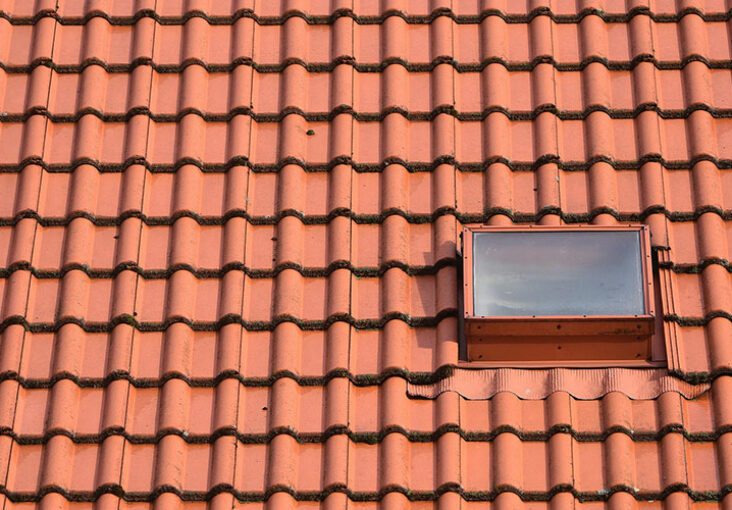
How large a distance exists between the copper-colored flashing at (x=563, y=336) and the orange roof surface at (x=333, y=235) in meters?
0.13

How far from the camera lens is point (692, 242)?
381 inches

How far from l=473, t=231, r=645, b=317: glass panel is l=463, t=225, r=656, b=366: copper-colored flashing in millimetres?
48

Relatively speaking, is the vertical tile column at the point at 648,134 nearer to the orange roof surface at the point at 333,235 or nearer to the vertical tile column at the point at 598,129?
the orange roof surface at the point at 333,235

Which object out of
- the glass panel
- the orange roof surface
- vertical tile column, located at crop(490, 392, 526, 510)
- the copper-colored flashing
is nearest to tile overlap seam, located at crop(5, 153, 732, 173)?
the orange roof surface

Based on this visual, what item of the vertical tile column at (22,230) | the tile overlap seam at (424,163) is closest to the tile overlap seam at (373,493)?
the vertical tile column at (22,230)

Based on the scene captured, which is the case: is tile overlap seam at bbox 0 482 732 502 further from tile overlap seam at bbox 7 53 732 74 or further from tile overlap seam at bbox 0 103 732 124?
tile overlap seam at bbox 7 53 732 74

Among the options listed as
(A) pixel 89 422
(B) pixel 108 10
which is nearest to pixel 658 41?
(B) pixel 108 10

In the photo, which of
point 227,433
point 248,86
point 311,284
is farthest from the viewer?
point 248,86

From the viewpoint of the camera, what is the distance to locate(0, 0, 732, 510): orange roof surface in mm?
8922

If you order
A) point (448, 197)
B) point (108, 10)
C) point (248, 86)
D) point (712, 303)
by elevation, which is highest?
point (108, 10)

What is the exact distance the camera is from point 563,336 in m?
9.26

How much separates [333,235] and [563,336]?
4.84ft

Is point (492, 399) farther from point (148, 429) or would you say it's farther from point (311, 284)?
point (148, 429)

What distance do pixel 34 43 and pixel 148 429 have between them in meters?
3.02
